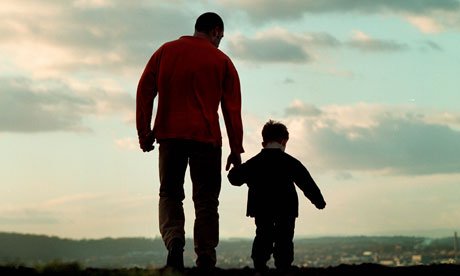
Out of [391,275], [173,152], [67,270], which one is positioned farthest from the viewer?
[173,152]

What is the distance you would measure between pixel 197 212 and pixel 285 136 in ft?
3.99

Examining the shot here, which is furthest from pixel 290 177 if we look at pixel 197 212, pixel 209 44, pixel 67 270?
pixel 67 270

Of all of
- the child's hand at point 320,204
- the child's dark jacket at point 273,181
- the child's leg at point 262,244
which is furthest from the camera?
the child's hand at point 320,204

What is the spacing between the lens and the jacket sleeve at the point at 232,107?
987 centimetres

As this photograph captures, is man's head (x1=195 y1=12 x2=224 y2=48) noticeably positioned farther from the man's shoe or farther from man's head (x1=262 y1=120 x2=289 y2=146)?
the man's shoe

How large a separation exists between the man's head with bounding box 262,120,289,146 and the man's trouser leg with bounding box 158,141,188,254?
2.92 ft

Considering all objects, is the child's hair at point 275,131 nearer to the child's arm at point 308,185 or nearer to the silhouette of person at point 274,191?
the silhouette of person at point 274,191

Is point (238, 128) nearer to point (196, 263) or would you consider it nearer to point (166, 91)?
point (166, 91)

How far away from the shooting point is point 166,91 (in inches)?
381

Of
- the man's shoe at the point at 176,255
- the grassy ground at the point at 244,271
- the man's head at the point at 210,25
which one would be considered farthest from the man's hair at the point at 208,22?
the grassy ground at the point at 244,271

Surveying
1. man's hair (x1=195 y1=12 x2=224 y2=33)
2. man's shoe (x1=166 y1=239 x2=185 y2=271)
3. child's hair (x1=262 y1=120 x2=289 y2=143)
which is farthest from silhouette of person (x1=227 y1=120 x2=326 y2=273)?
man's hair (x1=195 y1=12 x2=224 y2=33)

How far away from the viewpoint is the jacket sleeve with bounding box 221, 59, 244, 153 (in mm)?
9867

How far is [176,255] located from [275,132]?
1648 millimetres

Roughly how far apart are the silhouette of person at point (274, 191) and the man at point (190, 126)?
36cm
